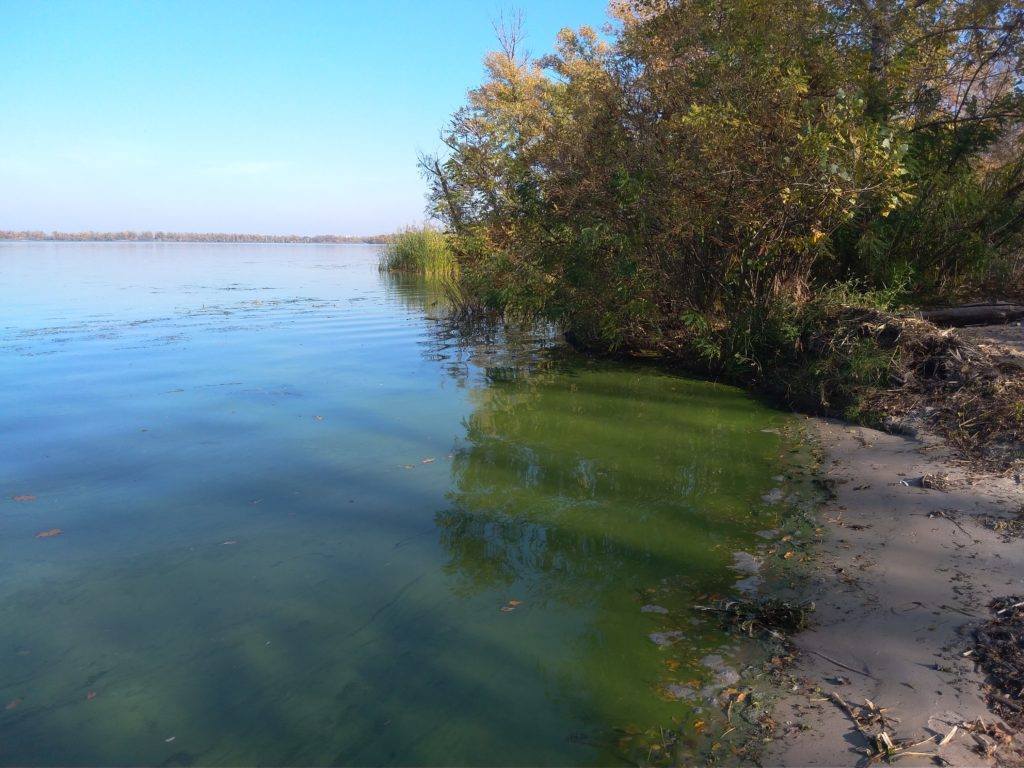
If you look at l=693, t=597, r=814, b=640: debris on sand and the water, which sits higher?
l=693, t=597, r=814, b=640: debris on sand

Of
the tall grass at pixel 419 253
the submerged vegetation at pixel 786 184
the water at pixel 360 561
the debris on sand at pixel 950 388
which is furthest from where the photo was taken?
the tall grass at pixel 419 253

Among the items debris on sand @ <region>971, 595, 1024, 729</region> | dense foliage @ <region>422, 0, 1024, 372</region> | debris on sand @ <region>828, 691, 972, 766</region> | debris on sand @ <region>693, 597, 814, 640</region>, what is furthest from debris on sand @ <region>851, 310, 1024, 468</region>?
debris on sand @ <region>828, 691, 972, 766</region>

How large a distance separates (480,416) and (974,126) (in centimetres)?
713

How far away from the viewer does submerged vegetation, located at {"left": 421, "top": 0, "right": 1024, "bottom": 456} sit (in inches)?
288

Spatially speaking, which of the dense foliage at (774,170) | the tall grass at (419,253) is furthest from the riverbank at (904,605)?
the tall grass at (419,253)

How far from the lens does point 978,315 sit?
28.0 ft

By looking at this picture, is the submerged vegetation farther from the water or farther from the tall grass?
the tall grass

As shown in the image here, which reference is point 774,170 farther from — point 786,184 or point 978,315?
point 978,315

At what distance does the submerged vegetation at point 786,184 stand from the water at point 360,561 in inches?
45.0

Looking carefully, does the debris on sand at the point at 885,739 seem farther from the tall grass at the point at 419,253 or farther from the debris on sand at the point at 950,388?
the tall grass at the point at 419,253

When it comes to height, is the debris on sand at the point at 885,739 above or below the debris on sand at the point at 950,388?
below

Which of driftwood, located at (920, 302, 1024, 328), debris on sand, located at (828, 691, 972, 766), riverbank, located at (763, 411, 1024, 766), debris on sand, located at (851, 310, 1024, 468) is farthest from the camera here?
driftwood, located at (920, 302, 1024, 328)

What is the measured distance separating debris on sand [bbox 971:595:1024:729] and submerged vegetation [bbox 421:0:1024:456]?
384cm

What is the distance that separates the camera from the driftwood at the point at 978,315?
27.9 ft
